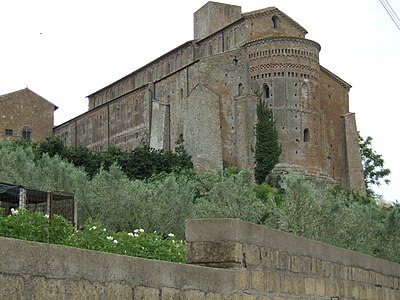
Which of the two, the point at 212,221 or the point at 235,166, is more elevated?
the point at 235,166

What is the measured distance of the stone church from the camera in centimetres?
5653

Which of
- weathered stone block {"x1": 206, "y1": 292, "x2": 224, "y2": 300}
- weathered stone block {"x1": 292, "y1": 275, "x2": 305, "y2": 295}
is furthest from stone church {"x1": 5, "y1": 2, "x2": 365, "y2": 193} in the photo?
weathered stone block {"x1": 206, "y1": 292, "x2": 224, "y2": 300}

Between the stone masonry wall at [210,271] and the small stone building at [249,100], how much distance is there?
150ft

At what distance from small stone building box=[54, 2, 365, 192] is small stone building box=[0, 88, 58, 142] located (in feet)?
38.3

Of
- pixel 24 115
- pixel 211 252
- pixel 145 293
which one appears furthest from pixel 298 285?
pixel 24 115

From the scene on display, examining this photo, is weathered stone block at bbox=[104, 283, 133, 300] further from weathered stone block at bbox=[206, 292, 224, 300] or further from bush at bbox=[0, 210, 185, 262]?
bush at bbox=[0, 210, 185, 262]

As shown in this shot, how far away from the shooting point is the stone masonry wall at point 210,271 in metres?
3.79

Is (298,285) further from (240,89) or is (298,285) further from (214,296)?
(240,89)

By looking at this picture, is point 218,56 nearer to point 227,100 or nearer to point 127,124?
point 227,100

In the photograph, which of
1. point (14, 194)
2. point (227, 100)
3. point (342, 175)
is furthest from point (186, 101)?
point (14, 194)

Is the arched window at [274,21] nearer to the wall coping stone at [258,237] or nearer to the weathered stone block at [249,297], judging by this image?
the wall coping stone at [258,237]

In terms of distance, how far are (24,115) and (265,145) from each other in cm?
2754

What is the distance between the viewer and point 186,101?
59375mm

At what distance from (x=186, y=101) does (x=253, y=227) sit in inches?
2083
